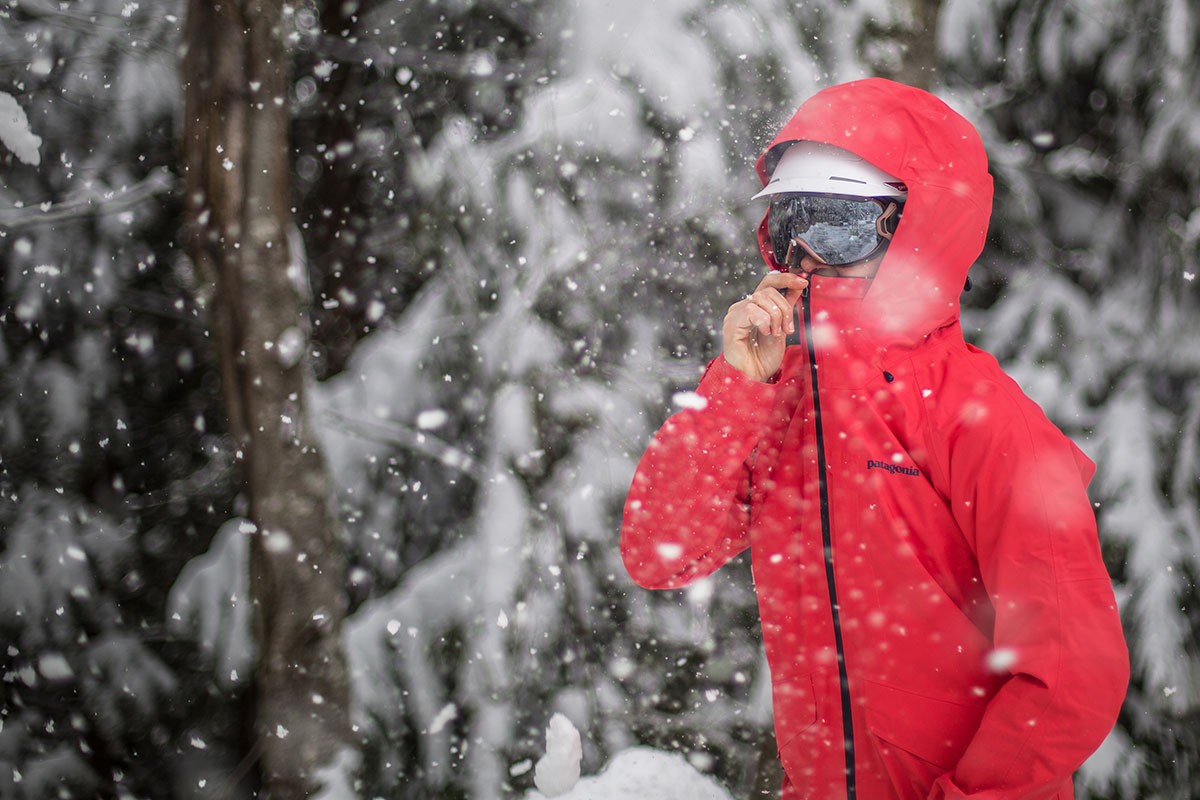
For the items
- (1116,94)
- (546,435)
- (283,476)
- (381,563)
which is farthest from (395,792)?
(1116,94)

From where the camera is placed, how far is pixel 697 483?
1512 mm

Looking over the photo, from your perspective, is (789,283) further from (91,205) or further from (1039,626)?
(91,205)

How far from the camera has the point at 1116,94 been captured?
7.93 ft

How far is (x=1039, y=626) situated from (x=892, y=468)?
1.16 feet

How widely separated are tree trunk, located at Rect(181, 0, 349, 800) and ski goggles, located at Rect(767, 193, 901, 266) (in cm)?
199

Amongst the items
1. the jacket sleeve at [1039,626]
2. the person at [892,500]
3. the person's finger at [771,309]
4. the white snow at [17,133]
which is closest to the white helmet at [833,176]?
the person at [892,500]

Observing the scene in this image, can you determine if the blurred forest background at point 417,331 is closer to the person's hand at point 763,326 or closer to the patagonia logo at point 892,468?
the person's hand at point 763,326

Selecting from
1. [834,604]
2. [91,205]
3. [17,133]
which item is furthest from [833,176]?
[17,133]

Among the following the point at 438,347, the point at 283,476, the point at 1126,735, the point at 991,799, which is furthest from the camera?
the point at 438,347

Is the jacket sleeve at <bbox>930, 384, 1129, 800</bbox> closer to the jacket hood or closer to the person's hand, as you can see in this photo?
the jacket hood

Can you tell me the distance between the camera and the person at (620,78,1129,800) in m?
1.08

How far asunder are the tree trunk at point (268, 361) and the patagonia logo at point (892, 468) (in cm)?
217

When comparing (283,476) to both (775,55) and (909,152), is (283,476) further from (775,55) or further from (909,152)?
(775,55)

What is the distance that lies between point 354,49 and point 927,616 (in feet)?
9.43
